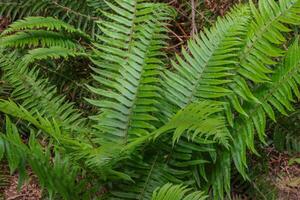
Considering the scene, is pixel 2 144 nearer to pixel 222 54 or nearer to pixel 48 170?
pixel 48 170

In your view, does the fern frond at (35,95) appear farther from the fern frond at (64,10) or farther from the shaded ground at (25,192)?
the fern frond at (64,10)

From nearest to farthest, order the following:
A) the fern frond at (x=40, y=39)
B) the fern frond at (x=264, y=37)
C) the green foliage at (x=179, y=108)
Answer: the green foliage at (x=179, y=108) < the fern frond at (x=264, y=37) < the fern frond at (x=40, y=39)

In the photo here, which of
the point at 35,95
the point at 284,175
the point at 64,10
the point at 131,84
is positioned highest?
the point at 64,10

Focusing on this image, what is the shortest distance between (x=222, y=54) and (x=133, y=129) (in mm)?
671

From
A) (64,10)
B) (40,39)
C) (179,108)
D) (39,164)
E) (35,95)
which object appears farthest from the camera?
(64,10)

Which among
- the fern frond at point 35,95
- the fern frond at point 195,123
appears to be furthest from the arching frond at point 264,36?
the fern frond at point 35,95

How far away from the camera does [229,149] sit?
2.67m

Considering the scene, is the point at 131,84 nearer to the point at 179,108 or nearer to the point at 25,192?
the point at 179,108

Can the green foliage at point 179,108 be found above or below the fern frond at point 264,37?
below

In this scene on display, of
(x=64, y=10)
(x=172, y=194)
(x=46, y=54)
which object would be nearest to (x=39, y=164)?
(x=172, y=194)

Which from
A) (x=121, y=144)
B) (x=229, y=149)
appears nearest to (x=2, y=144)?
(x=121, y=144)

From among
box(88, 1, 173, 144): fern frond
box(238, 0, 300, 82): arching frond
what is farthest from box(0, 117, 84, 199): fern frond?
box(238, 0, 300, 82): arching frond

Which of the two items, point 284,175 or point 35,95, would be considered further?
point 284,175

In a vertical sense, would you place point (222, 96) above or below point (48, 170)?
above
